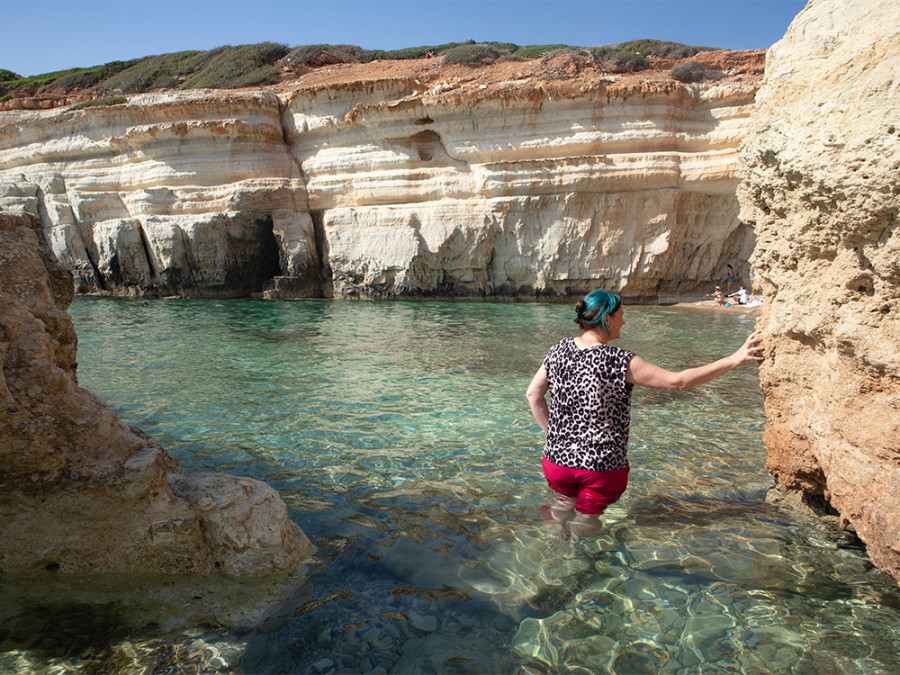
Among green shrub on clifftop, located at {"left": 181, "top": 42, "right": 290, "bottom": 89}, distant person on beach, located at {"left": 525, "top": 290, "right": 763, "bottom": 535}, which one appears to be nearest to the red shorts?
distant person on beach, located at {"left": 525, "top": 290, "right": 763, "bottom": 535}

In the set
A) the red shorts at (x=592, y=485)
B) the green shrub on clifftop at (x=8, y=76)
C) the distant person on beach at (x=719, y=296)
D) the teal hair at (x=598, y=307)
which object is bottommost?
the distant person on beach at (x=719, y=296)

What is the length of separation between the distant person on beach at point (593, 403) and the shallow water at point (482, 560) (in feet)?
1.23

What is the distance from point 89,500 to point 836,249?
384cm

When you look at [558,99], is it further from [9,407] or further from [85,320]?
[9,407]

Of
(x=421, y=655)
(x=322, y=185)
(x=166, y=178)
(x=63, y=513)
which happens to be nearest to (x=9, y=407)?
(x=63, y=513)

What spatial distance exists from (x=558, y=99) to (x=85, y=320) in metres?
14.1

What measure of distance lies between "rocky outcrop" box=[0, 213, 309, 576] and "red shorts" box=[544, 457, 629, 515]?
1.50m

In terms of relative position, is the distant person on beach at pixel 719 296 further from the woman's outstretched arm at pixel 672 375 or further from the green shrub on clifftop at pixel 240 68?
the green shrub on clifftop at pixel 240 68

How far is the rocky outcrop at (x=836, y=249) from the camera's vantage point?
254cm

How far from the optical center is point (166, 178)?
20.5 m

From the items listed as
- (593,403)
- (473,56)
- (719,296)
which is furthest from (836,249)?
(473,56)

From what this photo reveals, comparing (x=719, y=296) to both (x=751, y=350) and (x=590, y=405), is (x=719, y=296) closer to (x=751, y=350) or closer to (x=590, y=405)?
(x=751, y=350)

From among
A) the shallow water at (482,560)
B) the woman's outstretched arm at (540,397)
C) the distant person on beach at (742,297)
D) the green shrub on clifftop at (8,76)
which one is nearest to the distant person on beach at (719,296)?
the distant person on beach at (742,297)

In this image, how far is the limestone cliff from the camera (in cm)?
1742
